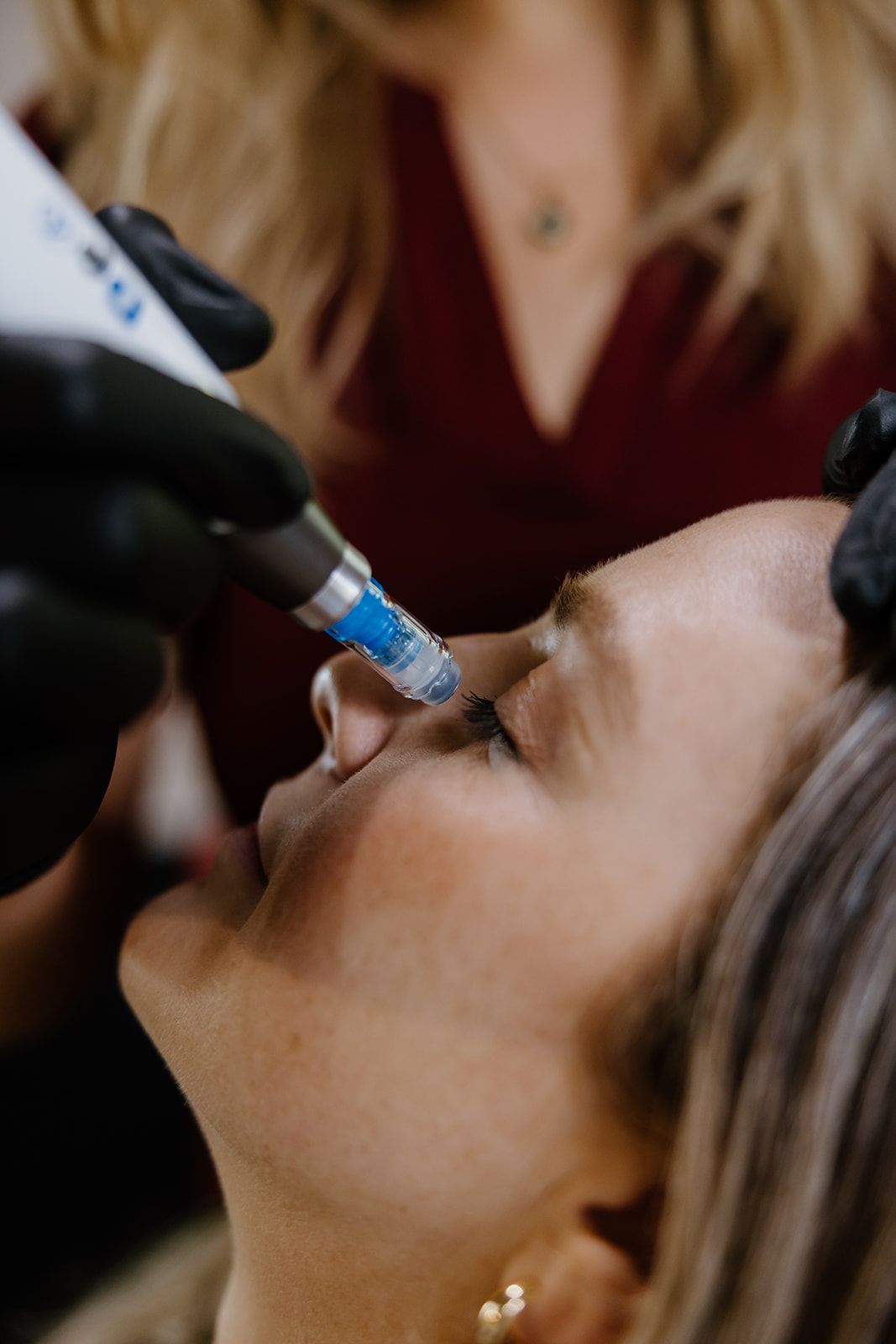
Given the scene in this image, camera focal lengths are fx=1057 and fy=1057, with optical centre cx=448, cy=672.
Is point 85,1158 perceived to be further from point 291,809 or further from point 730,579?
point 730,579

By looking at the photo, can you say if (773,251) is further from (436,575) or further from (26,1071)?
(26,1071)

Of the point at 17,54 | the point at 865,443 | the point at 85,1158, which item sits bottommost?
the point at 85,1158

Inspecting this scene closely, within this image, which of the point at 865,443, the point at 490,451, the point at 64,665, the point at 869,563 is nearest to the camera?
the point at 64,665

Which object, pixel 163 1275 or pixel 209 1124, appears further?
pixel 163 1275

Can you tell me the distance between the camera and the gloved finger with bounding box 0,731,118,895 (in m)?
0.41

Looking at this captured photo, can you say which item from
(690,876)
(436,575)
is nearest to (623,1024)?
(690,876)

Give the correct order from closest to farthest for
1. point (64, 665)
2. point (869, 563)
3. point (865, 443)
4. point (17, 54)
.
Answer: point (64, 665) → point (869, 563) → point (865, 443) → point (17, 54)

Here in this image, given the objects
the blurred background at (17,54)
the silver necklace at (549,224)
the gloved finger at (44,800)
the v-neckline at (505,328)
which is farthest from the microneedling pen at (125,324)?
the blurred background at (17,54)

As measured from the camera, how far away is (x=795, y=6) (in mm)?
989

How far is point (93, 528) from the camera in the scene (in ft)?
1.28

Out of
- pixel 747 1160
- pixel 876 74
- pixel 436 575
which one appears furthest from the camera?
pixel 876 74

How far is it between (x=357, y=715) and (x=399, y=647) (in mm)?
116

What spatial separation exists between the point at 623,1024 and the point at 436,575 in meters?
0.49

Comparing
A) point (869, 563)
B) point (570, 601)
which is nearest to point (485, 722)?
point (570, 601)
